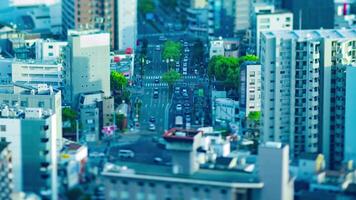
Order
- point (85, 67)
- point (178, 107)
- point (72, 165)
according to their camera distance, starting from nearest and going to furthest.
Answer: point (72, 165), point (178, 107), point (85, 67)

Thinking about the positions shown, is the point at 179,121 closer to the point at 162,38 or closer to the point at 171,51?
the point at 171,51

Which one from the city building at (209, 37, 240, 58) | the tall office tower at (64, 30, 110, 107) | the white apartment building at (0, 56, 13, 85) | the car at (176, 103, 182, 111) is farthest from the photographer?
the city building at (209, 37, 240, 58)

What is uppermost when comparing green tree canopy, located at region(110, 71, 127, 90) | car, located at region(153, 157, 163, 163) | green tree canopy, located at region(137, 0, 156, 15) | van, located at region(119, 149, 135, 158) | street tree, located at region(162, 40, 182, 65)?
green tree canopy, located at region(137, 0, 156, 15)

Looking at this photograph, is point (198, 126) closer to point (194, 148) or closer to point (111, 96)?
point (111, 96)

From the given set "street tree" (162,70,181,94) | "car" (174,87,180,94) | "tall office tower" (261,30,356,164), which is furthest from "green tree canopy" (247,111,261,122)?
"street tree" (162,70,181,94)

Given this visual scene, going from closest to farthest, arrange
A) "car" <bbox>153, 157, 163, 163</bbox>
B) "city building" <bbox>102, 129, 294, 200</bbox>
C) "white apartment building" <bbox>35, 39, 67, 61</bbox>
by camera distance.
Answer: "city building" <bbox>102, 129, 294, 200</bbox>, "car" <bbox>153, 157, 163, 163</bbox>, "white apartment building" <bbox>35, 39, 67, 61</bbox>

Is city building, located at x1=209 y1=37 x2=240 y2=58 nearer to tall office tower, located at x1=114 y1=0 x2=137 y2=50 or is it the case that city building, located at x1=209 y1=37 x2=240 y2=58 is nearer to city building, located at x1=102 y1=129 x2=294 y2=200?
tall office tower, located at x1=114 y1=0 x2=137 y2=50

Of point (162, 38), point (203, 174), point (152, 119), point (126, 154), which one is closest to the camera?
point (203, 174)

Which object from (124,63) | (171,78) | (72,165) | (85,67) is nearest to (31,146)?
(72,165)
